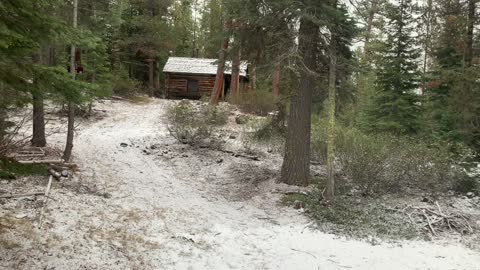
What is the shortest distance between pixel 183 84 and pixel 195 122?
17.2m

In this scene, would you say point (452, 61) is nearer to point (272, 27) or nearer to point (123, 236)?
point (272, 27)

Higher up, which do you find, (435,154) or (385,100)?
(385,100)

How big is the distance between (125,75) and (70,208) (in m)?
20.7

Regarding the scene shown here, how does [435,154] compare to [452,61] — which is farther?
[452,61]

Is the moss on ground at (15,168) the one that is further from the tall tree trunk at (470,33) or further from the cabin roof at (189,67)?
the cabin roof at (189,67)

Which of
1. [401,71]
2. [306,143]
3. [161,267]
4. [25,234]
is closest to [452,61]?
[401,71]

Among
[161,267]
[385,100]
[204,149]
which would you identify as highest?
[385,100]

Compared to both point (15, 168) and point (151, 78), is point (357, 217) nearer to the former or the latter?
point (15, 168)

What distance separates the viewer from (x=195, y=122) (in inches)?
576

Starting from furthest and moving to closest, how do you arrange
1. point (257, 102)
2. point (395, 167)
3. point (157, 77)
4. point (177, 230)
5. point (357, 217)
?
point (157, 77) → point (257, 102) → point (395, 167) → point (357, 217) → point (177, 230)

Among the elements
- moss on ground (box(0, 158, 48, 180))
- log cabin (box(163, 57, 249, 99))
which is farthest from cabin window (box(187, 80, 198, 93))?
moss on ground (box(0, 158, 48, 180))

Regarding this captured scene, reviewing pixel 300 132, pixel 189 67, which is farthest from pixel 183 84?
pixel 300 132

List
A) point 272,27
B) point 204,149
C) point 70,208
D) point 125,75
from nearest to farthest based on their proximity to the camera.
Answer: point 70,208
point 272,27
point 204,149
point 125,75

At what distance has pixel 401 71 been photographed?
55.6ft
